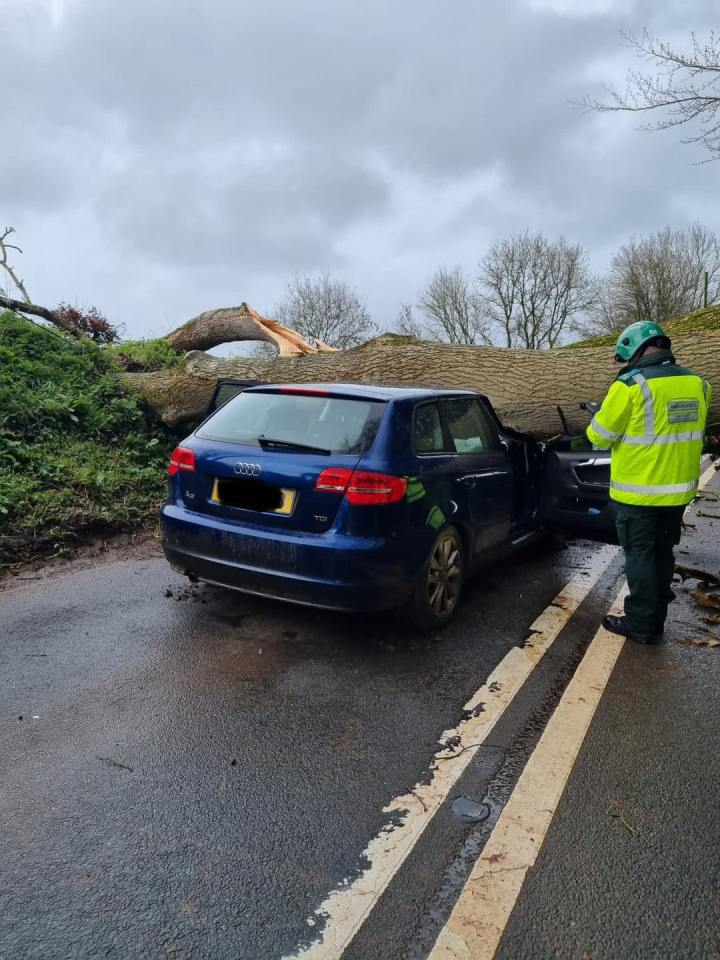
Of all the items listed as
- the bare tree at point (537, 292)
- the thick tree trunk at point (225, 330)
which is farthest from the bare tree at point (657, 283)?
the thick tree trunk at point (225, 330)

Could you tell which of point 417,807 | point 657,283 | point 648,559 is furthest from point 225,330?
point 657,283

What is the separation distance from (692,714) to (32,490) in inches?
218

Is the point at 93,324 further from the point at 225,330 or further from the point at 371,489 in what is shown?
the point at 371,489

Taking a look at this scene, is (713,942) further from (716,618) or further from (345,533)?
(716,618)

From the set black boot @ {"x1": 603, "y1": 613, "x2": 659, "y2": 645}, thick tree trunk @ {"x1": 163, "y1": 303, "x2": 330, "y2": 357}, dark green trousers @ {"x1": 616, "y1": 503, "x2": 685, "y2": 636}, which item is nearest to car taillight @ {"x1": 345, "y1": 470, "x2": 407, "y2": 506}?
dark green trousers @ {"x1": 616, "y1": 503, "x2": 685, "y2": 636}

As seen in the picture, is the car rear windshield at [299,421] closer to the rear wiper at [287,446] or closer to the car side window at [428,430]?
the rear wiper at [287,446]

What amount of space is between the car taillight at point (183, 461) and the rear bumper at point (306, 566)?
0.36 metres

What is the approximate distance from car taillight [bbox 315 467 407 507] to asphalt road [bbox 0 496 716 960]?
0.88 meters

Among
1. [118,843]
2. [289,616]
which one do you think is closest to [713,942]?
[118,843]

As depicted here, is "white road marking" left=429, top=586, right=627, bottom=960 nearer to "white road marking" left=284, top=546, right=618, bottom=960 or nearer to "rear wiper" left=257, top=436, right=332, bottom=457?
"white road marking" left=284, top=546, right=618, bottom=960

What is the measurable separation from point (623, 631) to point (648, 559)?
19.3 inches

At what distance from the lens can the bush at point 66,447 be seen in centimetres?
575

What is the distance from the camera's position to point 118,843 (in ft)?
7.11

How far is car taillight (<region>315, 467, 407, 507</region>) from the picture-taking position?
11.5 feet
